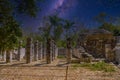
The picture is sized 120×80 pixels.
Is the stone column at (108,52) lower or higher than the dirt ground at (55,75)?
higher

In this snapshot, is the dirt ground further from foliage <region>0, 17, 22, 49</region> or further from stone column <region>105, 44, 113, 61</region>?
stone column <region>105, 44, 113, 61</region>

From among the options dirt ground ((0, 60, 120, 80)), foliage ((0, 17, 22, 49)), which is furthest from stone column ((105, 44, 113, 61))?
foliage ((0, 17, 22, 49))

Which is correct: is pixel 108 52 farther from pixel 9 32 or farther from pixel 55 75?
pixel 9 32

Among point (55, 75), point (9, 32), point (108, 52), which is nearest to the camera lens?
point (9, 32)

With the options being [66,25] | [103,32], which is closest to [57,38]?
[66,25]

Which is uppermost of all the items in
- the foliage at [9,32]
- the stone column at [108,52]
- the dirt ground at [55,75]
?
the foliage at [9,32]

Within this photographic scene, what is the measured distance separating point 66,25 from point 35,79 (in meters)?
43.9

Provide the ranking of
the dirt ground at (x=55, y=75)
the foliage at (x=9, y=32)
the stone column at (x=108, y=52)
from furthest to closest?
the stone column at (x=108, y=52) → the dirt ground at (x=55, y=75) → the foliage at (x=9, y=32)

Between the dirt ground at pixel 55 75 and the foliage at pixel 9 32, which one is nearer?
the foliage at pixel 9 32

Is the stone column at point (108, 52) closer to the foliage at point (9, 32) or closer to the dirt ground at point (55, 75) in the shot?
the dirt ground at point (55, 75)

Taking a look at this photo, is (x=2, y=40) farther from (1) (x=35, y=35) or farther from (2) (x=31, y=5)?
(1) (x=35, y=35)

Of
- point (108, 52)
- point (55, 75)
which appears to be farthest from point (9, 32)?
point (108, 52)

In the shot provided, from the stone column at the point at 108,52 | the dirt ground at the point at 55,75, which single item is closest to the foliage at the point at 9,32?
the dirt ground at the point at 55,75

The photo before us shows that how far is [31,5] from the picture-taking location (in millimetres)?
10016
